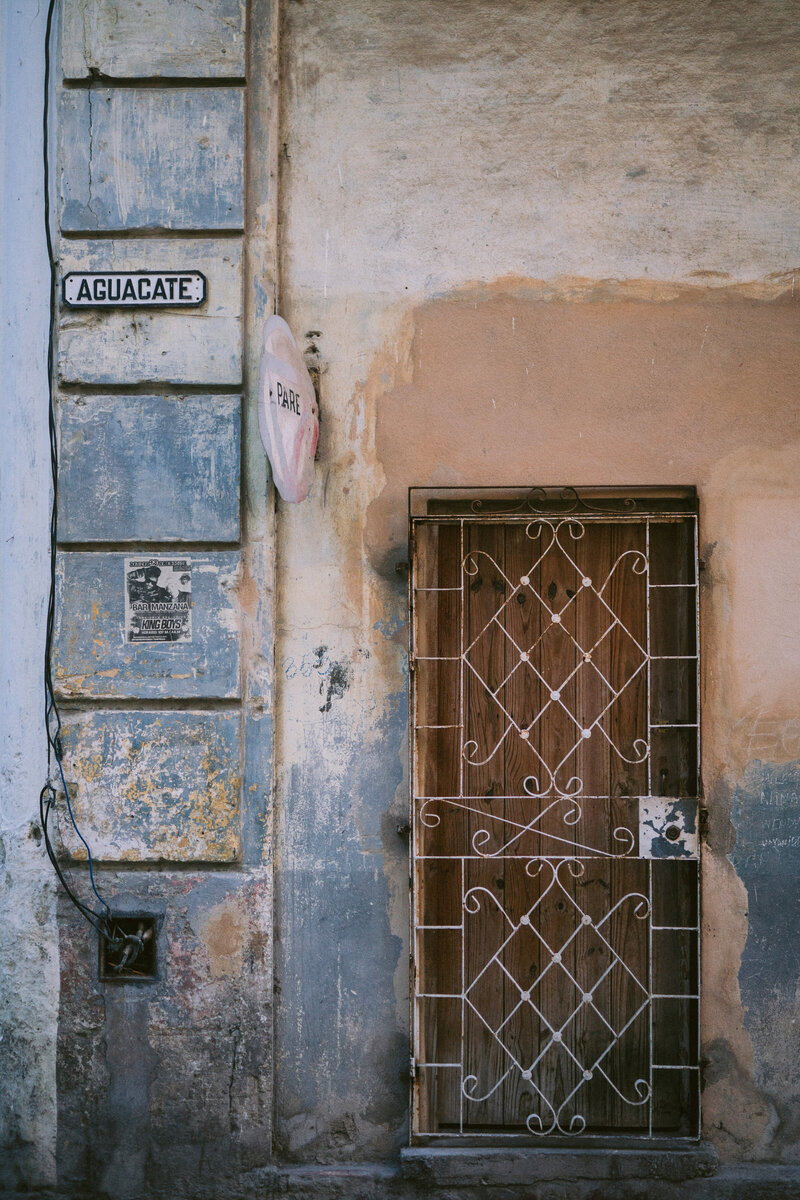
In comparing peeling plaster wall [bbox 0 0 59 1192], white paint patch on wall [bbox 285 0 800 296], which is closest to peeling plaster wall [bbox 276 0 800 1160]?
white paint patch on wall [bbox 285 0 800 296]

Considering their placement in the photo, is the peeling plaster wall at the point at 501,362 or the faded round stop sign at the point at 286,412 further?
the peeling plaster wall at the point at 501,362

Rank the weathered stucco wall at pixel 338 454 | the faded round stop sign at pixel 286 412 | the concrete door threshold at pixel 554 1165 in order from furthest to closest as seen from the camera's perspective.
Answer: the weathered stucco wall at pixel 338 454 → the concrete door threshold at pixel 554 1165 → the faded round stop sign at pixel 286 412

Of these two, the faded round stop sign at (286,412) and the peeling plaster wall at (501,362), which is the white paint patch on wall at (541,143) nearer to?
the peeling plaster wall at (501,362)

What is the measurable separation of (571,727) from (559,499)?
909mm

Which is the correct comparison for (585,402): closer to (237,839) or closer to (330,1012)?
(237,839)

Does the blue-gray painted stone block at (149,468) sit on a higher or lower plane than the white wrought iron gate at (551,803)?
higher

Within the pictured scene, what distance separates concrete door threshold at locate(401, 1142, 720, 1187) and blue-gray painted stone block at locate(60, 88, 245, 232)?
3653mm

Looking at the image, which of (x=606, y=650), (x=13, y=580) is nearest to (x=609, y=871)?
(x=606, y=650)

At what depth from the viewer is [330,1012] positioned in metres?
3.45

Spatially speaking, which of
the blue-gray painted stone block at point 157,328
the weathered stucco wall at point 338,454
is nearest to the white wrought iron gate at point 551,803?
the weathered stucco wall at point 338,454

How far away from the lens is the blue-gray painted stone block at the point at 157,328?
11.4ft

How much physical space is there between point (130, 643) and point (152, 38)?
2.36 meters

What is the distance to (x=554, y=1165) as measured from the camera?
131 inches

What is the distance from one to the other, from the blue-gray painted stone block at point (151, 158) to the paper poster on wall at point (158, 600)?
132cm
